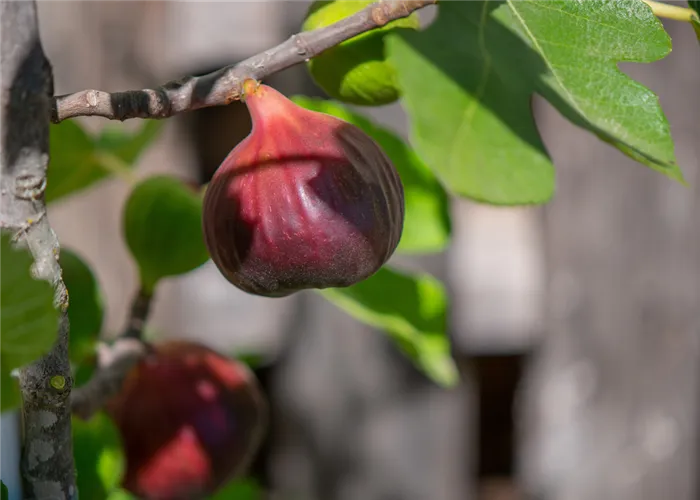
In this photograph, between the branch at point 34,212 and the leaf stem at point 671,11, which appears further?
the leaf stem at point 671,11

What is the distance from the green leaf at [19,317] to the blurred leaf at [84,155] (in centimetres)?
36

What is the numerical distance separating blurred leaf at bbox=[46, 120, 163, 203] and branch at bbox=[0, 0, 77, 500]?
0.31 m

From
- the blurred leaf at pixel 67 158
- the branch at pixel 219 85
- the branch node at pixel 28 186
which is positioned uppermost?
the branch at pixel 219 85

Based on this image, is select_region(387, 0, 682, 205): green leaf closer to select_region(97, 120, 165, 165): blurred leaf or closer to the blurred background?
select_region(97, 120, 165, 165): blurred leaf

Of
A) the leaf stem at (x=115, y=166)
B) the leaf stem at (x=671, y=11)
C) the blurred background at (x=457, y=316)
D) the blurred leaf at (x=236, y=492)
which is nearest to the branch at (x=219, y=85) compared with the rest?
the leaf stem at (x=671, y=11)

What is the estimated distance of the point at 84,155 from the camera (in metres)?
0.65

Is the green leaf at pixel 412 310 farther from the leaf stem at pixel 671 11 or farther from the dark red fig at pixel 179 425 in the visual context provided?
the leaf stem at pixel 671 11

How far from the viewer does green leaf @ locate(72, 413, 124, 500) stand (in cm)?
51

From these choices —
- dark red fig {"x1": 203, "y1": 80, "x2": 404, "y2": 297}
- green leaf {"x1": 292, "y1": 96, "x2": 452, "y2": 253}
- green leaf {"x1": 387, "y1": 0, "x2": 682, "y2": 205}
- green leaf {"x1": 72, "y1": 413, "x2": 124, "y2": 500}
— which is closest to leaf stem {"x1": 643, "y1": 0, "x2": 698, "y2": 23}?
green leaf {"x1": 387, "y1": 0, "x2": 682, "y2": 205}

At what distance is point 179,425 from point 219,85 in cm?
31

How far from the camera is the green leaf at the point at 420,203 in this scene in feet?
2.11

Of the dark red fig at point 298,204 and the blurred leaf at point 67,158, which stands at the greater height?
the dark red fig at point 298,204

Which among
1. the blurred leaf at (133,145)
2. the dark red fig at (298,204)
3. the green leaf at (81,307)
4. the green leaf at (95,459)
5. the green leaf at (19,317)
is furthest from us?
the blurred leaf at (133,145)

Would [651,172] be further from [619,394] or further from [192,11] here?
[192,11]
